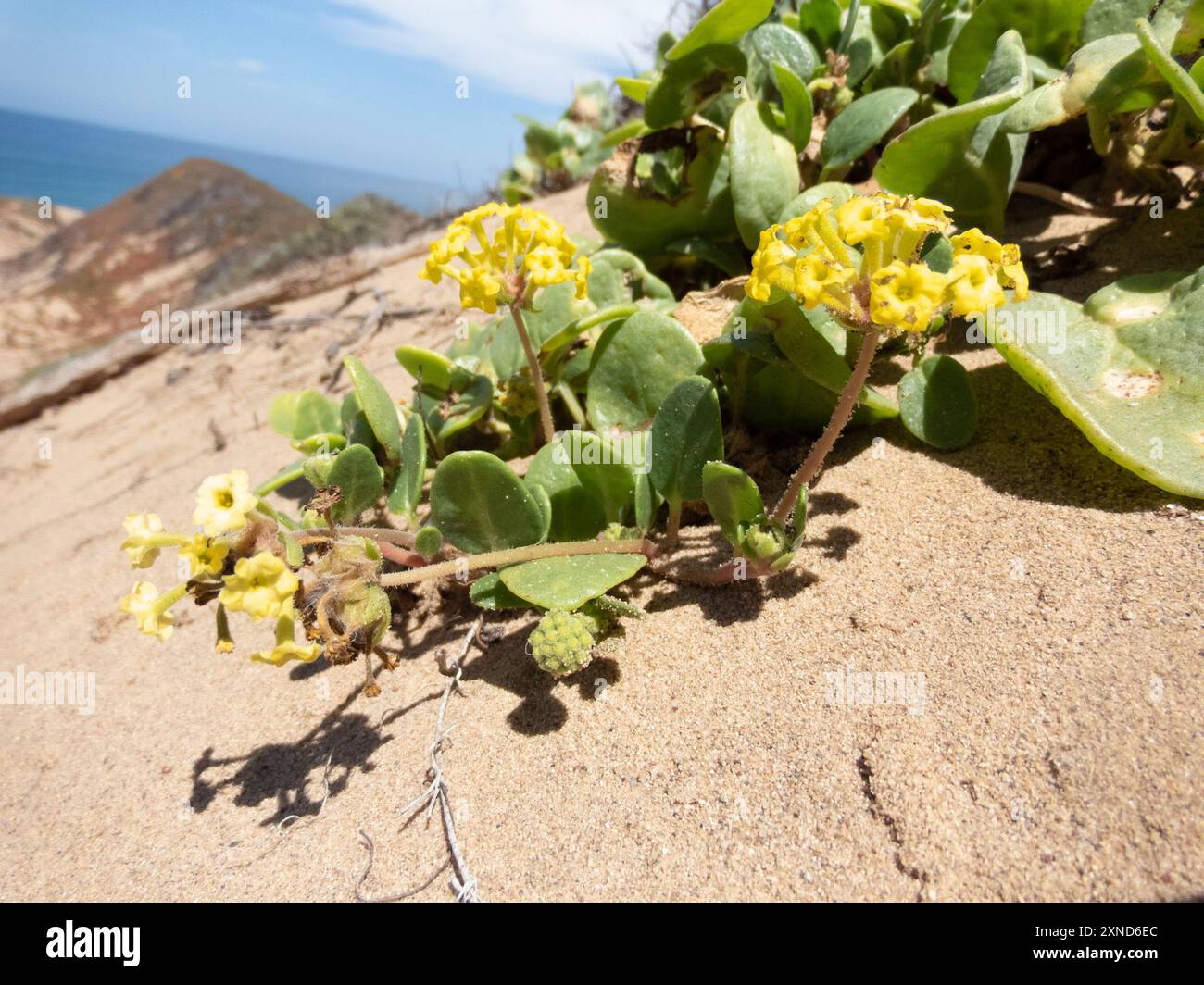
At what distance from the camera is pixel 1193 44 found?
6.20ft

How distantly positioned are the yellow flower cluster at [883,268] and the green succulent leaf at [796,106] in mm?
1001

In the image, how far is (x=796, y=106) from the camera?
91.5 inches

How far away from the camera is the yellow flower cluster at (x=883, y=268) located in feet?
4.15

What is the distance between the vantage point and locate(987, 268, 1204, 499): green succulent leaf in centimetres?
153

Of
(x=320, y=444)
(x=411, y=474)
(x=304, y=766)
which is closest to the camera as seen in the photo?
(x=304, y=766)

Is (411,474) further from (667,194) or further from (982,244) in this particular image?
(982,244)

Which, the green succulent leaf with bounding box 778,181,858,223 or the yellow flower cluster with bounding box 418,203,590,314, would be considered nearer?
the yellow flower cluster with bounding box 418,203,590,314

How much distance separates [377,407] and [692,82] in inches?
55.0

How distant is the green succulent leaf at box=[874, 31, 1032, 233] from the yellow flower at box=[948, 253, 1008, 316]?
0.73 m

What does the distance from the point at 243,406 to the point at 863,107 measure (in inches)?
127

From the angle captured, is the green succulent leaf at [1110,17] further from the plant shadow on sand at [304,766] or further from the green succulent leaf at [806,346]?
the plant shadow on sand at [304,766]

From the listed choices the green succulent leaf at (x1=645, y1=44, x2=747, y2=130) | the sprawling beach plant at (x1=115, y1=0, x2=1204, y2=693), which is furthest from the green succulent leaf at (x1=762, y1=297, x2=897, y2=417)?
the green succulent leaf at (x1=645, y1=44, x2=747, y2=130)

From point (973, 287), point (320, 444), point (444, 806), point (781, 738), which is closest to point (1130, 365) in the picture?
point (973, 287)

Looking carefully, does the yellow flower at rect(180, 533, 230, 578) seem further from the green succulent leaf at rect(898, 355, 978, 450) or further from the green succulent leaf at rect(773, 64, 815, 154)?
the green succulent leaf at rect(773, 64, 815, 154)
